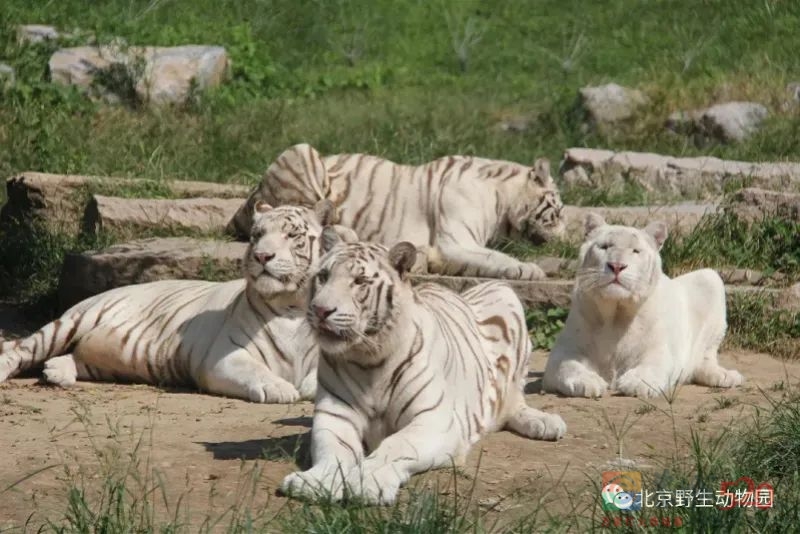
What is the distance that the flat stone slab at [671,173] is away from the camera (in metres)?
10.5

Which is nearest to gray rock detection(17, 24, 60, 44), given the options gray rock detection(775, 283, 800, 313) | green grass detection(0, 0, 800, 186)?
green grass detection(0, 0, 800, 186)

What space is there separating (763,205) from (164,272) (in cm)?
368

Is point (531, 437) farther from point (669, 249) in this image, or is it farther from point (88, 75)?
point (88, 75)

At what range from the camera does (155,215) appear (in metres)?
9.59

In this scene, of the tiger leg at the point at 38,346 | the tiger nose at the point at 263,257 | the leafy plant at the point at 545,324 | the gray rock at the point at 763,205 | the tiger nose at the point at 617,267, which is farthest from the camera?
the gray rock at the point at 763,205

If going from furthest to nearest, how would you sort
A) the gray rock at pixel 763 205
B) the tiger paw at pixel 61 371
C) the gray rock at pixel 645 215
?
1. the gray rock at pixel 645 215
2. the gray rock at pixel 763 205
3. the tiger paw at pixel 61 371

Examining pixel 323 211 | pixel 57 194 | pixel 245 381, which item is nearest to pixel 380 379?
→ pixel 245 381

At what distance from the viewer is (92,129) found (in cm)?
1180

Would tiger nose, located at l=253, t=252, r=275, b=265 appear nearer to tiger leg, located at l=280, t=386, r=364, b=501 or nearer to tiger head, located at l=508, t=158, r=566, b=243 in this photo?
tiger leg, located at l=280, t=386, r=364, b=501

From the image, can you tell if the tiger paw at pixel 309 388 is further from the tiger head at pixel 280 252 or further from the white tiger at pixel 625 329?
the white tiger at pixel 625 329

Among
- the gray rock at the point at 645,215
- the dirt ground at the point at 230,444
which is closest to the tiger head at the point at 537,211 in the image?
the gray rock at the point at 645,215

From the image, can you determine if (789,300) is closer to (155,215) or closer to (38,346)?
(155,215)

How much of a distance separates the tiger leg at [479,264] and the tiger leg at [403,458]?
144 inches

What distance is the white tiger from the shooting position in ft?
22.3
